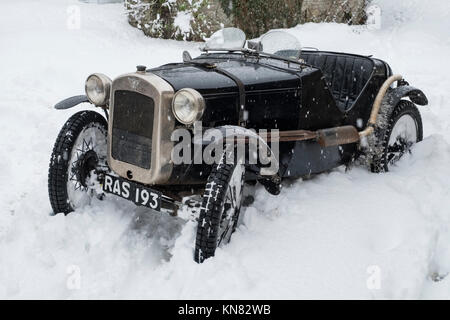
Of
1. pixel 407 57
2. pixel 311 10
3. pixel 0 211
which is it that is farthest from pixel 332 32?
pixel 0 211

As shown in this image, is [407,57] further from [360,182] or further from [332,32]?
[360,182]

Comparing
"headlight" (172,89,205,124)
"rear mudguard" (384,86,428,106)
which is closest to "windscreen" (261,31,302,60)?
"rear mudguard" (384,86,428,106)

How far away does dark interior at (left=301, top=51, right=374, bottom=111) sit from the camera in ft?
16.2

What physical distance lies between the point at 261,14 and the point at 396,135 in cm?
648

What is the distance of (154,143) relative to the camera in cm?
315

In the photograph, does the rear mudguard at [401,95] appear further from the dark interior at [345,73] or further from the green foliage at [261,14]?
the green foliage at [261,14]

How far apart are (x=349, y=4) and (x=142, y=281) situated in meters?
9.84

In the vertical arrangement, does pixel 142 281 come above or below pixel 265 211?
below

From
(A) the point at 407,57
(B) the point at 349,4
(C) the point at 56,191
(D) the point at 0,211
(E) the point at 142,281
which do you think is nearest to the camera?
(E) the point at 142,281

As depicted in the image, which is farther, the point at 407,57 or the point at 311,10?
the point at 311,10

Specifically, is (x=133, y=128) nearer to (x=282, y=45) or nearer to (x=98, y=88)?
(x=98, y=88)

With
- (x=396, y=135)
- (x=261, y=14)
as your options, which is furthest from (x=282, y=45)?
(x=261, y=14)

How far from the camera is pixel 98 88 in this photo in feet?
11.7
